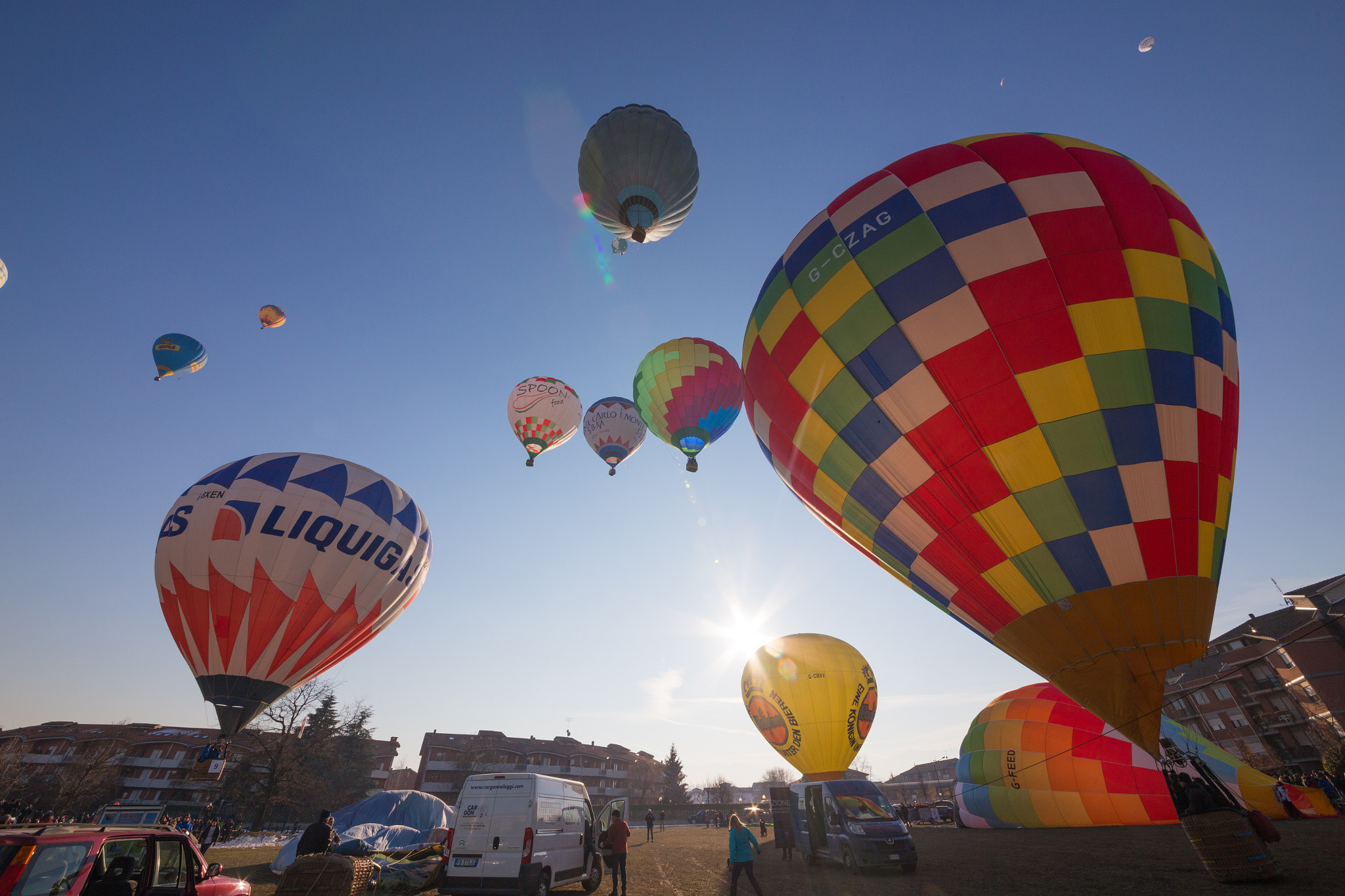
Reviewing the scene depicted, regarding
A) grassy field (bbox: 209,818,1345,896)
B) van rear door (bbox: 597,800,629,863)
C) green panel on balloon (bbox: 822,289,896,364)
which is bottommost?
grassy field (bbox: 209,818,1345,896)

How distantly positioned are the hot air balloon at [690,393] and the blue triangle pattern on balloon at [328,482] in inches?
389

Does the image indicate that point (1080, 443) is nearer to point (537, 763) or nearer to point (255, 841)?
point (255, 841)

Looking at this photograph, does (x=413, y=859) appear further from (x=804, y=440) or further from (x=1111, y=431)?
(x=1111, y=431)

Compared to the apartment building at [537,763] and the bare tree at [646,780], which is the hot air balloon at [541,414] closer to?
the apartment building at [537,763]

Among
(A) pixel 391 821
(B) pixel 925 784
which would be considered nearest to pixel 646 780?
(B) pixel 925 784

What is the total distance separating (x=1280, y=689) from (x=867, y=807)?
5251 cm

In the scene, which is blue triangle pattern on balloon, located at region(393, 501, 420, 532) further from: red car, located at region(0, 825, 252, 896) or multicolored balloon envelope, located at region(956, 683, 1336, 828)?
multicolored balloon envelope, located at region(956, 683, 1336, 828)

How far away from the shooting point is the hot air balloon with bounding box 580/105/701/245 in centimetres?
1448

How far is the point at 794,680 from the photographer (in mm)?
18203

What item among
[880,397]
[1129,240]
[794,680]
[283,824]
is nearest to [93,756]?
[283,824]

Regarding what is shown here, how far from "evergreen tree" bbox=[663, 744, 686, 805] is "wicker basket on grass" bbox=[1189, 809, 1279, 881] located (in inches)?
2978

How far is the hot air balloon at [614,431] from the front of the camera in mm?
23891

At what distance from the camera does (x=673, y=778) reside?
73188 mm

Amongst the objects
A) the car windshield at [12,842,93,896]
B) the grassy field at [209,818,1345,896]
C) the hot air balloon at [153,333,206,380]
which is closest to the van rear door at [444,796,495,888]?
the grassy field at [209,818,1345,896]
